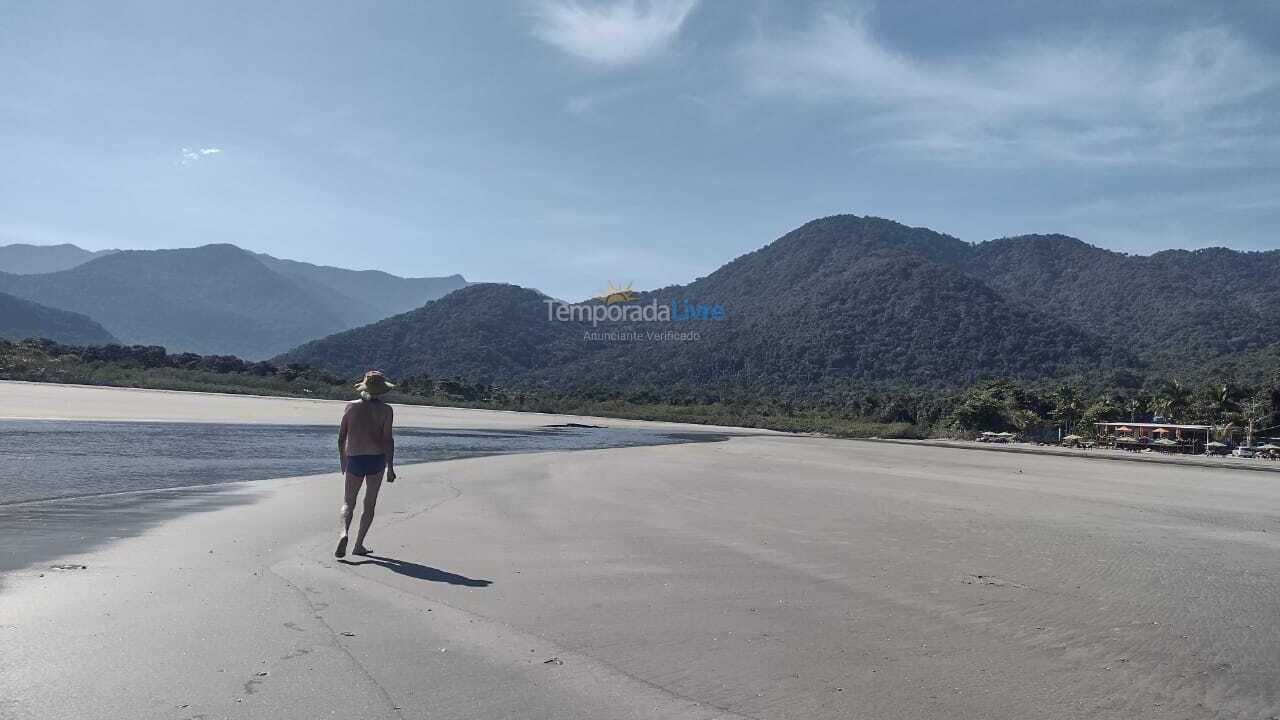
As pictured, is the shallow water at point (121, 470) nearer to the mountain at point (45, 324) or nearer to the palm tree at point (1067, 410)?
the palm tree at point (1067, 410)

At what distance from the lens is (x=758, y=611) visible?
5.62 metres

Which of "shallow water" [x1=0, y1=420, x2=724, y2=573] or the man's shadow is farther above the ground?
the man's shadow

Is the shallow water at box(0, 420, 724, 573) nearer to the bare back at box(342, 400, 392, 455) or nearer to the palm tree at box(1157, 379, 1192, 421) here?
the bare back at box(342, 400, 392, 455)

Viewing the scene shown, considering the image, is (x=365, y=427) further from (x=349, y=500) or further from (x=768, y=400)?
(x=768, y=400)

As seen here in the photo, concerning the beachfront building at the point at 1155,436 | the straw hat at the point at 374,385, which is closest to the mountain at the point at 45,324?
the beachfront building at the point at 1155,436

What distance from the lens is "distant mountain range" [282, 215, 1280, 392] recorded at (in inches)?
4188

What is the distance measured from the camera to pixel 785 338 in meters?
122

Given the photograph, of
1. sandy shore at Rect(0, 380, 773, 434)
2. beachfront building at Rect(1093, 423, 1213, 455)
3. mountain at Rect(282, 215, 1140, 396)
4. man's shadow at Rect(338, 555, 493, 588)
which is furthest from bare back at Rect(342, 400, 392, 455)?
mountain at Rect(282, 215, 1140, 396)

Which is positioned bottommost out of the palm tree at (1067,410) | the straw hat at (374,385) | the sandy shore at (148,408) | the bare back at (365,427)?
the sandy shore at (148,408)

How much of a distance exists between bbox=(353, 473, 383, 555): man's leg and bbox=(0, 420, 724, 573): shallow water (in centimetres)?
248

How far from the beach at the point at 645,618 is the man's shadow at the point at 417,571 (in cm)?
4

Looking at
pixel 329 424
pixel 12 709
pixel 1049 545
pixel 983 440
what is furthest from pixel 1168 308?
pixel 12 709

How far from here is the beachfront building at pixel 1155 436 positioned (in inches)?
1752

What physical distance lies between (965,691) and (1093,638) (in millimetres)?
1593
